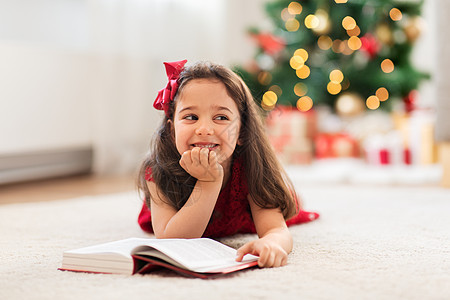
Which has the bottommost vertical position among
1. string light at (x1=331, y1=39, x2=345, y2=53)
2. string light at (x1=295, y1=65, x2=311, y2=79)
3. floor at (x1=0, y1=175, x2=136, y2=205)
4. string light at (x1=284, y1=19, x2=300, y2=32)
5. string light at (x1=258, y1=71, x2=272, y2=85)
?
floor at (x1=0, y1=175, x2=136, y2=205)

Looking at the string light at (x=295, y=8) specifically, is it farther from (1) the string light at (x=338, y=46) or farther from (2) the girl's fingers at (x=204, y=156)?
(2) the girl's fingers at (x=204, y=156)

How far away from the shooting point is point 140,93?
262cm

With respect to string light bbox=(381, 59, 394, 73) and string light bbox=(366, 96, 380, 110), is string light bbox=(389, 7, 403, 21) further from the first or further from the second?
string light bbox=(366, 96, 380, 110)

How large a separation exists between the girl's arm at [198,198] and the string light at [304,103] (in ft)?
5.97

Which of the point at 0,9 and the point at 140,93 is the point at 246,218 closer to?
the point at 140,93

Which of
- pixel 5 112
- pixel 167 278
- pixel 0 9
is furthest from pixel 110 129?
pixel 167 278

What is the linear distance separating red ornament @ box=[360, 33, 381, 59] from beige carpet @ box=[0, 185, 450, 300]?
1.12 meters

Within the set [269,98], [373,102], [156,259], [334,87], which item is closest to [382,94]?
[373,102]

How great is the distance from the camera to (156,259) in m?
0.86

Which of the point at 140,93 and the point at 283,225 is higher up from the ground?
the point at 140,93

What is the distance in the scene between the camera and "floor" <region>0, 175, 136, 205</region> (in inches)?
75.7

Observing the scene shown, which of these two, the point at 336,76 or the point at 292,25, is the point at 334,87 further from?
the point at 292,25

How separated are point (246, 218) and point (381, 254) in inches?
11.8

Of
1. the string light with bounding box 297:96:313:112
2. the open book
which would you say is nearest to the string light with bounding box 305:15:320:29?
the string light with bounding box 297:96:313:112
